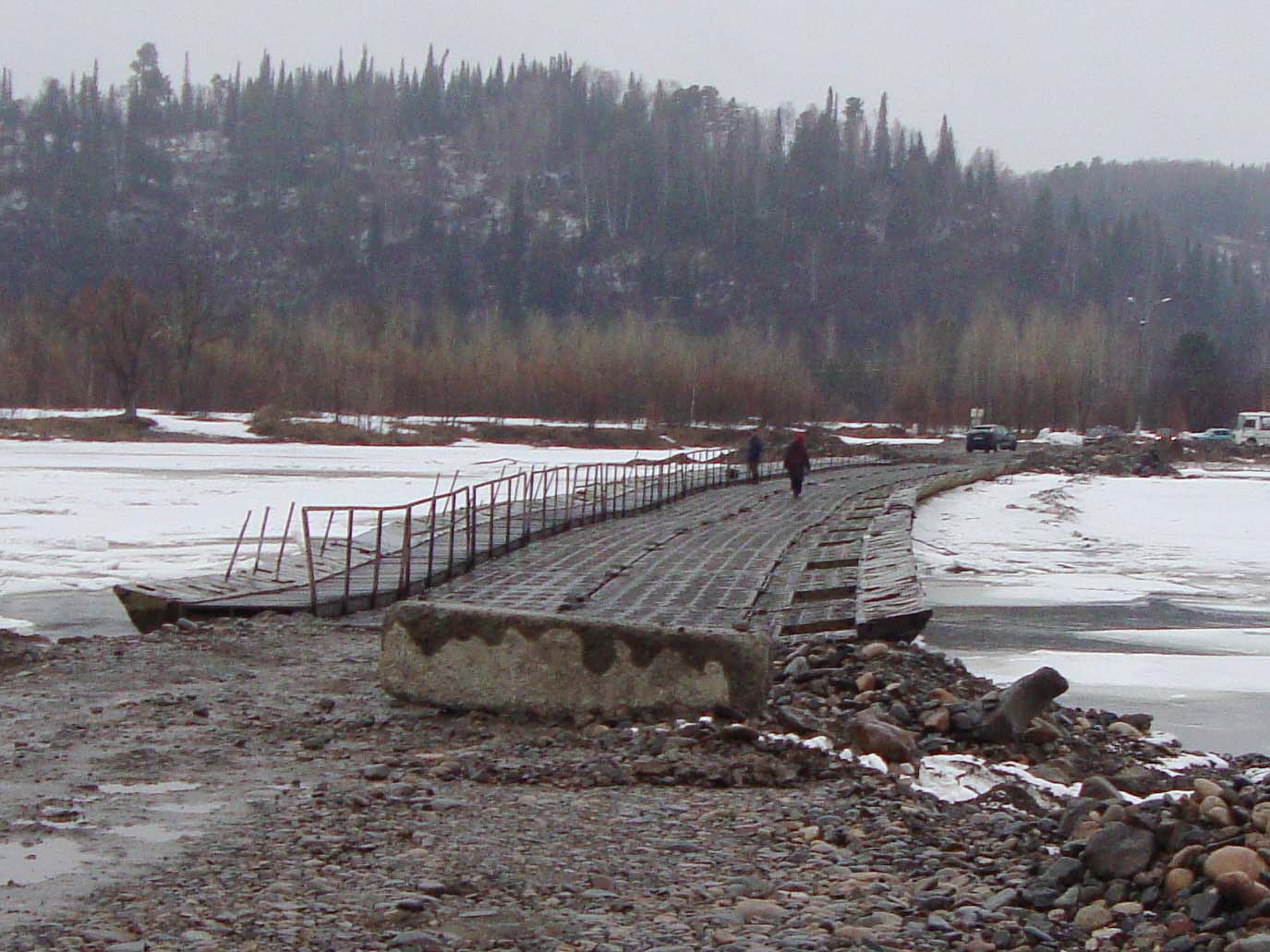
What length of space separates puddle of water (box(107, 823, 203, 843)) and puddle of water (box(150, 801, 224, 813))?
10.3 inches

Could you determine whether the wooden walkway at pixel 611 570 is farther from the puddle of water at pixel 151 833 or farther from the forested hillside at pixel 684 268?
the forested hillside at pixel 684 268

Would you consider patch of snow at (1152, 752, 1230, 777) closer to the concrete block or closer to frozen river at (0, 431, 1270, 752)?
frozen river at (0, 431, 1270, 752)

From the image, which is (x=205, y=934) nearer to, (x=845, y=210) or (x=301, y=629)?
(x=301, y=629)

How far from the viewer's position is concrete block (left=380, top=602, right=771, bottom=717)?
887 centimetres

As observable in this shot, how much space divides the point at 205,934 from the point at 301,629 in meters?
8.08

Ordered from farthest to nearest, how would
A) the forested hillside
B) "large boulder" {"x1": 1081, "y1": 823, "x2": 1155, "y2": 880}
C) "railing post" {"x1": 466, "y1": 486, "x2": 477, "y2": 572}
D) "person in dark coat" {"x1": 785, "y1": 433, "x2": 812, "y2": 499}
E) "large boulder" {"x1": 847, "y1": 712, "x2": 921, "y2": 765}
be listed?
the forested hillside, "person in dark coat" {"x1": 785, "y1": 433, "x2": 812, "y2": 499}, "railing post" {"x1": 466, "y1": 486, "x2": 477, "y2": 572}, "large boulder" {"x1": 847, "y1": 712, "x2": 921, "y2": 765}, "large boulder" {"x1": 1081, "y1": 823, "x2": 1155, "y2": 880}

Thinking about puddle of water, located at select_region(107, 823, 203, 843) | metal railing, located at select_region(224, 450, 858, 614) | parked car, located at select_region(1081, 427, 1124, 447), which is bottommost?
puddle of water, located at select_region(107, 823, 203, 843)

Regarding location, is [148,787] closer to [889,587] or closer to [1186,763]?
[1186,763]

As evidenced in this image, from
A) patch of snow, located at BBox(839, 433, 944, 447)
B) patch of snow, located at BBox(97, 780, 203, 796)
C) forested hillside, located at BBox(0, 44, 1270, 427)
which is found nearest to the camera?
patch of snow, located at BBox(97, 780, 203, 796)

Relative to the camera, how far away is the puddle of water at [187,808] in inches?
266

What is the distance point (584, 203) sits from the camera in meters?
187

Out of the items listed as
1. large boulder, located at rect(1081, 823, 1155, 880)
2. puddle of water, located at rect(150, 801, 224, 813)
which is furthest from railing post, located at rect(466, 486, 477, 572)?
large boulder, located at rect(1081, 823, 1155, 880)

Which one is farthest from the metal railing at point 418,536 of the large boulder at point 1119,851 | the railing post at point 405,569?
the large boulder at point 1119,851

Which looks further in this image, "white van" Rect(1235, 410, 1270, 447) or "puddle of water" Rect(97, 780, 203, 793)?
"white van" Rect(1235, 410, 1270, 447)
